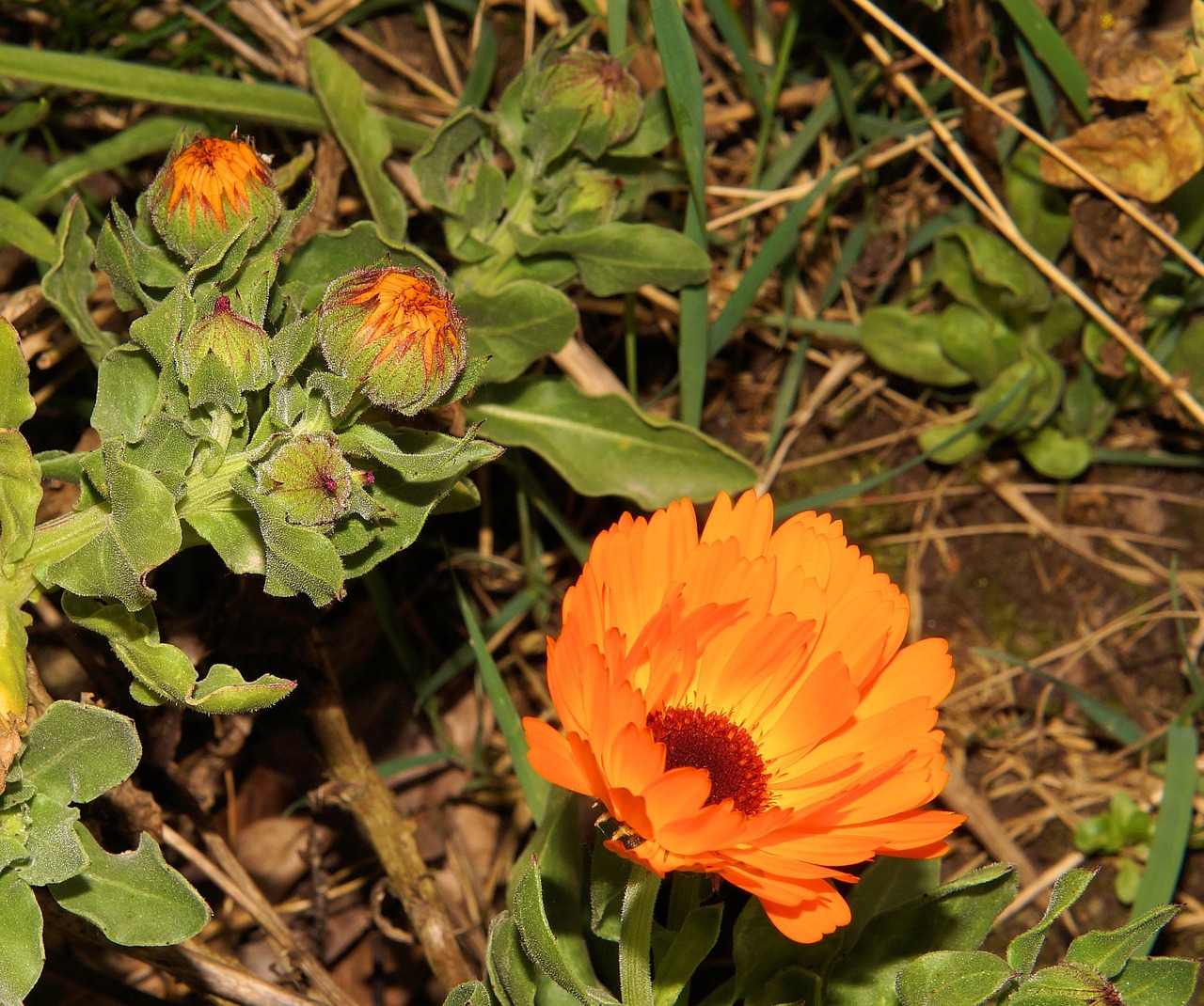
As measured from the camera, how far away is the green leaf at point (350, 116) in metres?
2.62

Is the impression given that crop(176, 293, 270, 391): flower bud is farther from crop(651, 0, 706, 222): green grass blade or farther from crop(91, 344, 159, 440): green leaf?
crop(651, 0, 706, 222): green grass blade

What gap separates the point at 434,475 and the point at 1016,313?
6.17ft

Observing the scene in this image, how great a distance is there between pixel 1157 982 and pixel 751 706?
2.30 ft

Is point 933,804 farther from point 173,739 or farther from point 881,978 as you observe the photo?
point 173,739

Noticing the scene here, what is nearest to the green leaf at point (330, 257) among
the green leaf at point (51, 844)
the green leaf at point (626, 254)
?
the green leaf at point (626, 254)

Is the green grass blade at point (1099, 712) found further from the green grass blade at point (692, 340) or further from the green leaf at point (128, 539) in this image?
the green leaf at point (128, 539)

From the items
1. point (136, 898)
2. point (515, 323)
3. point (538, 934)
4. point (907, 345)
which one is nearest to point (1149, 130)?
point (907, 345)

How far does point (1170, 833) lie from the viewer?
2.75 m

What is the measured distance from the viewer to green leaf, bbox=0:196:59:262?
2.54 m

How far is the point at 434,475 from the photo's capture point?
77.1 inches

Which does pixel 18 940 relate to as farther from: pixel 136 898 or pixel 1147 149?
pixel 1147 149

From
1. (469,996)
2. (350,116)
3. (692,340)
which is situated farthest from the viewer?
(692,340)

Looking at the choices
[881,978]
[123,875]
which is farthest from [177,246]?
[881,978]

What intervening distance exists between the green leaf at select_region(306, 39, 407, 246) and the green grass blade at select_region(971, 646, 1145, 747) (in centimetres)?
170
